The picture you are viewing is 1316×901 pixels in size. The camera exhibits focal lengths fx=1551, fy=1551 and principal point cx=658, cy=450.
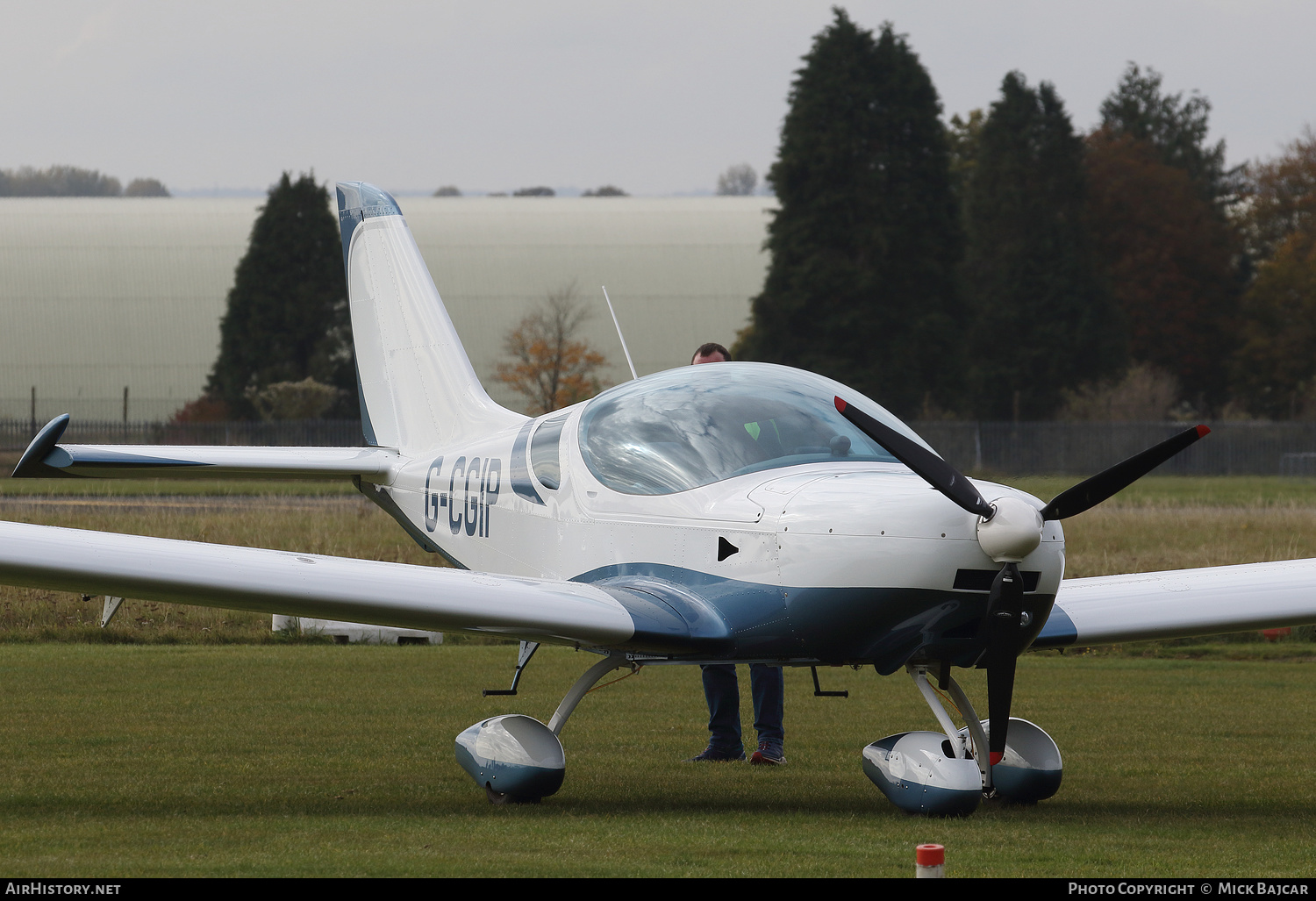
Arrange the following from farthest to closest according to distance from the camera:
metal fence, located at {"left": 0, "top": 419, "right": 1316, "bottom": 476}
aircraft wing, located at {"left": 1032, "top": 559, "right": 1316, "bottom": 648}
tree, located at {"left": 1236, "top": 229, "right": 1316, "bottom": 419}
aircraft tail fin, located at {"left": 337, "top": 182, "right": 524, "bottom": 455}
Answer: tree, located at {"left": 1236, "top": 229, "right": 1316, "bottom": 419}
metal fence, located at {"left": 0, "top": 419, "right": 1316, "bottom": 476}
aircraft tail fin, located at {"left": 337, "top": 182, "right": 524, "bottom": 455}
aircraft wing, located at {"left": 1032, "top": 559, "right": 1316, "bottom": 648}

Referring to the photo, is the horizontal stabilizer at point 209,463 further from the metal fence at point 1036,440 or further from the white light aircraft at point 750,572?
the metal fence at point 1036,440

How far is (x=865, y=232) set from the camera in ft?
169

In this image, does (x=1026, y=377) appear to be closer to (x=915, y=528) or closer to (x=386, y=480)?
(x=386, y=480)

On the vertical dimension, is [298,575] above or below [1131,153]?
below

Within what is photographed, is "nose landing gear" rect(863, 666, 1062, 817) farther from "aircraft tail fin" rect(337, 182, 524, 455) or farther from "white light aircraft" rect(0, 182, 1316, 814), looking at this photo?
"aircraft tail fin" rect(337, 182, 524, 455)

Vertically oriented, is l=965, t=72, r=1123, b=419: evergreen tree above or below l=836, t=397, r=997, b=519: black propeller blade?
above

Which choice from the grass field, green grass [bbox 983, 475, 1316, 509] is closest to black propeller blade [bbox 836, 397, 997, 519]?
the grass field

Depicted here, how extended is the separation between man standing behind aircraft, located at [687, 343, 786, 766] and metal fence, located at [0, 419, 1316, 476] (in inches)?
1342

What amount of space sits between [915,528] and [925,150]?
4908 cm

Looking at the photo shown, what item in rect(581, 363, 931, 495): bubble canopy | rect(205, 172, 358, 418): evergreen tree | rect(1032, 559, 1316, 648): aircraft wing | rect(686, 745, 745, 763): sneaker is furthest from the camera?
rect(205, 172, 358, 418): evergreen tree

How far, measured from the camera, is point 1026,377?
55.1 meters

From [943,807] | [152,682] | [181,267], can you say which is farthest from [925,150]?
[943,807]

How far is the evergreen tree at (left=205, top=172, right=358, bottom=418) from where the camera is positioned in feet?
174

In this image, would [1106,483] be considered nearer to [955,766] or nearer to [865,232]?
[955,766]
